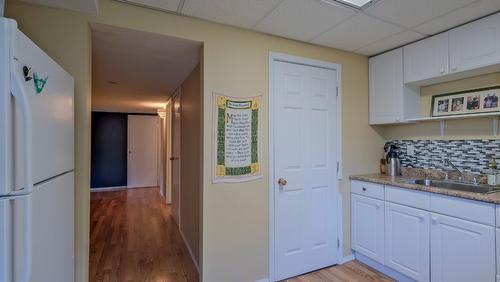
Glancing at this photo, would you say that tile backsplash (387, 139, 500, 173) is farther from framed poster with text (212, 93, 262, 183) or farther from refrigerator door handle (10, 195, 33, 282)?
refrigerator door handle (10, 195, 33, 282)

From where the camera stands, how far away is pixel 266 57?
2.24m

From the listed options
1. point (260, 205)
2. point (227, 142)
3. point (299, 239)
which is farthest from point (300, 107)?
point (299, 239)

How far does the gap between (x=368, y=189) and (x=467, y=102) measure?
119 cm

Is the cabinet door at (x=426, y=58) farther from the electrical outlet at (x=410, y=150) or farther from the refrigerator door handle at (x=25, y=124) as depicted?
the refrigerator door handle at (x=25, y=124)

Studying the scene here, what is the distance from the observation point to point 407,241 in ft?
7.07

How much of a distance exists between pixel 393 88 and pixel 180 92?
2.78 meters

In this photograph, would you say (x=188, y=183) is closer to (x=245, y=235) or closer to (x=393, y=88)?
(x=245, y=235)

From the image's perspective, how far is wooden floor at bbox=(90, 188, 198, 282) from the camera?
2479 mm

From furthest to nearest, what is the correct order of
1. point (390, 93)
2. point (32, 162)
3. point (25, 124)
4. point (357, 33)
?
1. point (390, 93)
2. point (357, 33)
3. point (32, 162)
4. point (25, 124)

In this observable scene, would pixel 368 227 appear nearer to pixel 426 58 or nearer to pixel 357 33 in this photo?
pixel 426 58

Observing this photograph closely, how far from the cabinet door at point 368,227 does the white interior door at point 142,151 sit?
592 centimetres

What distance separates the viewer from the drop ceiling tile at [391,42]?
2275 millimetres

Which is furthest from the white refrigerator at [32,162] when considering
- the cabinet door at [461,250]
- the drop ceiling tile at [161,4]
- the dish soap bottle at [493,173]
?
the dish soap bottle at [493,173]

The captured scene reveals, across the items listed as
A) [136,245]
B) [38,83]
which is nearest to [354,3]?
[38,83]
